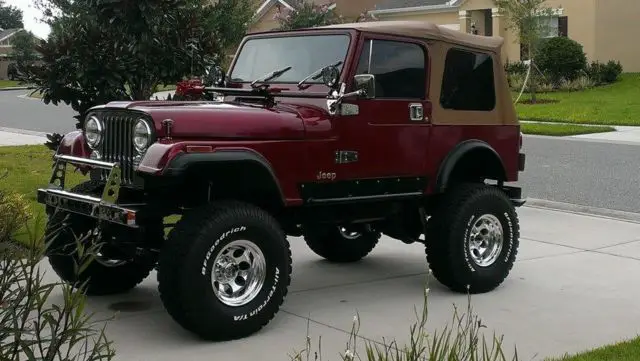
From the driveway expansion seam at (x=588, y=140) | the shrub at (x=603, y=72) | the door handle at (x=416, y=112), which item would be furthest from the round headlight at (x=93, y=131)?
the shrub at (x=603, y=72)

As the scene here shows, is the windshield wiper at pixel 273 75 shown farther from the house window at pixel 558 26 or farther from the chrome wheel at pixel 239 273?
the house window at pixel 558 26

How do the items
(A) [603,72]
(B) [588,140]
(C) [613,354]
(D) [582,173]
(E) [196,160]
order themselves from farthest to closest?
(A) [603,72], (B) [588,140], (D) [582,173], (E) [196,160], (C) [613,354]

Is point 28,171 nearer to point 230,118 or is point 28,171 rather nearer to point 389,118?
point 389,118

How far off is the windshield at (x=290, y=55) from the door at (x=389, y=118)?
26cm

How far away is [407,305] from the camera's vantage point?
675 centimetres

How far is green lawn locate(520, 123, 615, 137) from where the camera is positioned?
2092 cm

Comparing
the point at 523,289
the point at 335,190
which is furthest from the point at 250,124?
the point at 523,289

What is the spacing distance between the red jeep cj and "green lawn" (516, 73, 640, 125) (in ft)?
56.1

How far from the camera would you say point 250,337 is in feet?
19.2

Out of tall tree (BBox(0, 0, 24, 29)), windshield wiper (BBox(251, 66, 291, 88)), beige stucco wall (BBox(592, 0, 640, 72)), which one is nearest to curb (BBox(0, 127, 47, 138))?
windshield wiper (BBox(251, 66, 291, 88))

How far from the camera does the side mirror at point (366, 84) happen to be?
6.38 meters

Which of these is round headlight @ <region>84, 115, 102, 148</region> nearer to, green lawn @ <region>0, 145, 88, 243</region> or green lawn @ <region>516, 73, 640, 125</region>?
green lawn @ <region>0, 145, 88, 243</region>

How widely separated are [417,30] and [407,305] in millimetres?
2207

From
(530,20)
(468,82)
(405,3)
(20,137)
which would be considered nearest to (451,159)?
(468,82)
